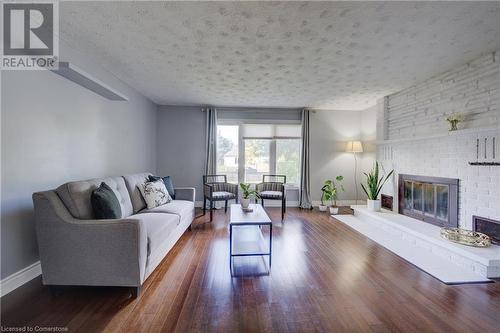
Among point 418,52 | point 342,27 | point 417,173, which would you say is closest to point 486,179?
point 417,173

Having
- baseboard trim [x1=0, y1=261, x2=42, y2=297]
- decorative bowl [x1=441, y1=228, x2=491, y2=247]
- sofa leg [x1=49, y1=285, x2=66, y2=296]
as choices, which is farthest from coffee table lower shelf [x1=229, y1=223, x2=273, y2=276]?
decorative bowl [x1=441, y1=228, x2=491, y2=247]

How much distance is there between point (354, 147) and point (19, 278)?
5774mm

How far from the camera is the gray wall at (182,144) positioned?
539cm

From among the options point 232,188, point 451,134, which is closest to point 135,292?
point 232,188

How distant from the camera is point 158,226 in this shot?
234 cm

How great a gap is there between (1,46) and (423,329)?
389 cm

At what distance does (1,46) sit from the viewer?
6.22ft

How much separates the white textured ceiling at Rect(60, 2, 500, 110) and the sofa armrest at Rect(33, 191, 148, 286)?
5.52 feet

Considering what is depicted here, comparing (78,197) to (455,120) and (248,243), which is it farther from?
(455,120)

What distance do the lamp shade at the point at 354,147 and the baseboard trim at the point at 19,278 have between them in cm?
563

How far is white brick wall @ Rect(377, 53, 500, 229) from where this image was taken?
267 cm

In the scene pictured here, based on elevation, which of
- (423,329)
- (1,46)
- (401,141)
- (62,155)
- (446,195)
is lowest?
(423,329)

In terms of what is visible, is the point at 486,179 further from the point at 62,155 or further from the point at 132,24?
the point at 62,155

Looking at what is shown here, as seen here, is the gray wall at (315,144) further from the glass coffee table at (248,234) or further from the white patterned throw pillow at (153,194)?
the glass coffee table at (248,234)
